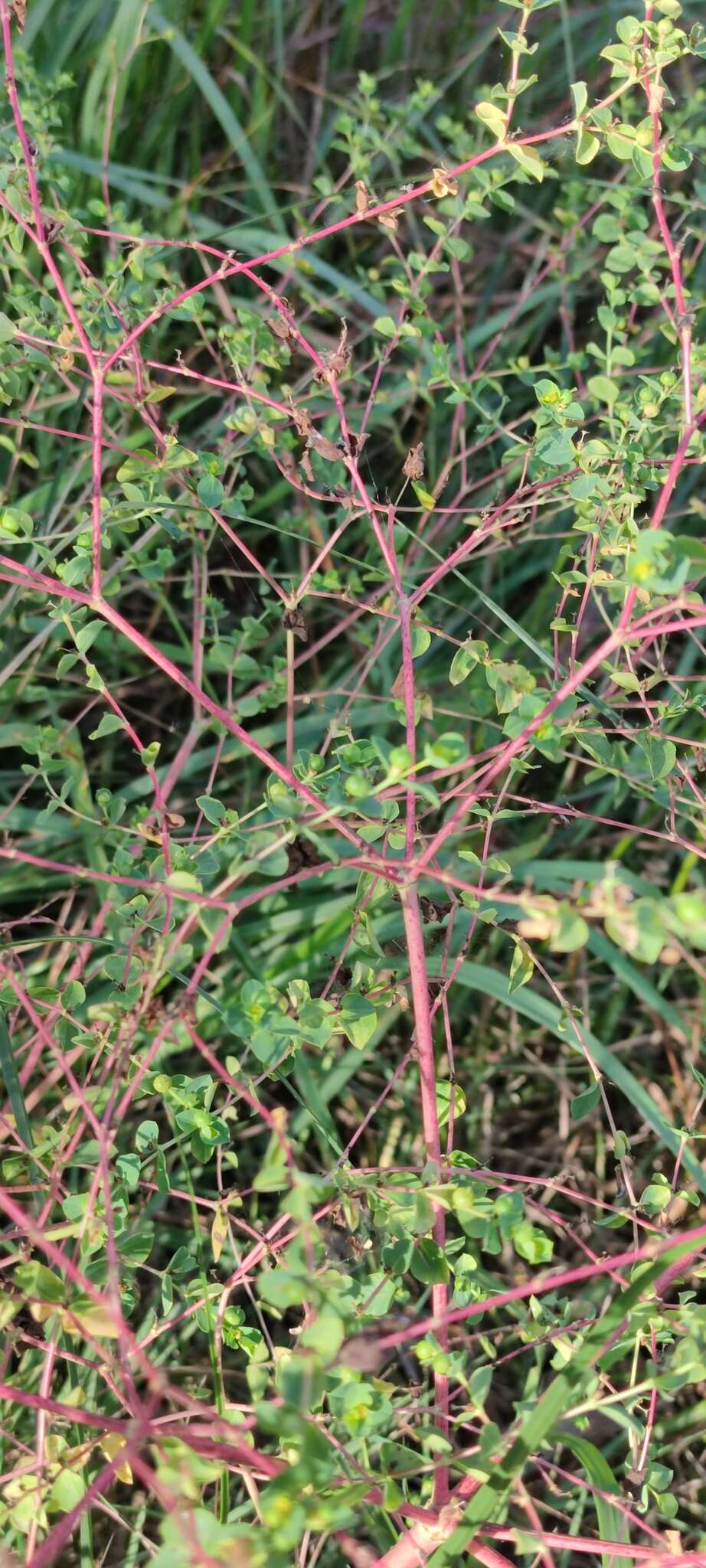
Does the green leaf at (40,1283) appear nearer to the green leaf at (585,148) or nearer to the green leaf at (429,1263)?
the green leaf at (429,1263)

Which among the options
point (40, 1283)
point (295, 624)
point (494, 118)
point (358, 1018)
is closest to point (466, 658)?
point (295, 624)

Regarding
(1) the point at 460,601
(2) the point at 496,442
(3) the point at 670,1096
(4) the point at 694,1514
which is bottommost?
(4) the point at 694,1514

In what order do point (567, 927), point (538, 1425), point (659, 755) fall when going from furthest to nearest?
point (659, 755) → point (538, 1425) → point (567, 927)

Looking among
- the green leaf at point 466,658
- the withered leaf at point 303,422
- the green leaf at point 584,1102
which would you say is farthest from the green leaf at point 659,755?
the withered leaf at point 303,422

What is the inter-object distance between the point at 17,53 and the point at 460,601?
2.70ft

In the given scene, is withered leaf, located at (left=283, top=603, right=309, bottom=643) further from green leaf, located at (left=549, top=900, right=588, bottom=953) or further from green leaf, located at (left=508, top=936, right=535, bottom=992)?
green leaf, located at (left=549, top=900, right=588, bottom=953)

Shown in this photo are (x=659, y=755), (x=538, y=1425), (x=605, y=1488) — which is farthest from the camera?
(x=659, y=755)

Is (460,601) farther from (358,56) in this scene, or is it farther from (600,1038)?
(358,56)

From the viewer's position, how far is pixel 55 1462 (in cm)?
77

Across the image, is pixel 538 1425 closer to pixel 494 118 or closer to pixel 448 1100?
pixel 448 1100

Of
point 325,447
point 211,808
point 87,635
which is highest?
point 325,447

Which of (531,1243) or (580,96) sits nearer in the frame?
(531,1243)

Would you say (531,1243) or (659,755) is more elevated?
(659,755)

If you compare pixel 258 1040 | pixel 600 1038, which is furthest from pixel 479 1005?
pixel 258 1040
